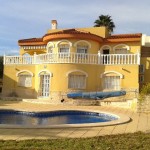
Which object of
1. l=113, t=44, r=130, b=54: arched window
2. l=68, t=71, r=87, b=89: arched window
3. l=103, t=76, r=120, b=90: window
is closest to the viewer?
l=68, t=71, r=87, b=89: arched window

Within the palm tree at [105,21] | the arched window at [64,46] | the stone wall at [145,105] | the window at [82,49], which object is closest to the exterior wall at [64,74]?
the arched window at [64,46]

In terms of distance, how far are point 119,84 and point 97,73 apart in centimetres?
226

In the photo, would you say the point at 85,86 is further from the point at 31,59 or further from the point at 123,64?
the point at 31,59

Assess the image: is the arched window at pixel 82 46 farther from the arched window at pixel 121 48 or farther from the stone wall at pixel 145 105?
the stone wall at pixel 145 105

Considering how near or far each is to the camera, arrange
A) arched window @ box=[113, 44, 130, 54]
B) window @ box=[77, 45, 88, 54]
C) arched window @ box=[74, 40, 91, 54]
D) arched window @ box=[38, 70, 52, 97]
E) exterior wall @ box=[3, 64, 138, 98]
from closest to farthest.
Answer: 1. exterior wall @ box=[3, 64, 138, 98]
2. arched window @ box=[38, 70, 52, 97]
3. arched window @ box=[74, 40, 91, 54]
4. window @ box=[77, 45, 88, 54]
5. arched window @ box=[113, 44, 130, 54]

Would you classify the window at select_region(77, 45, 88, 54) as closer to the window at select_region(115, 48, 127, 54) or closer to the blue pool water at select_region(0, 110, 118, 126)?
the window at select_region(115, 48, 127, 54)

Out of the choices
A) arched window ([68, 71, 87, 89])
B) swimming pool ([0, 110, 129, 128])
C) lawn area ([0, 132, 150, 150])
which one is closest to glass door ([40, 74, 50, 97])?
arched window ([68, 71, 87, 89])

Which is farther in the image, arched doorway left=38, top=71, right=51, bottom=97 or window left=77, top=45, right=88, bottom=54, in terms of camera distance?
window left=77, top=45, right=88, bottom=54

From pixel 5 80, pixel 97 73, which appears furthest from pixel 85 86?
pixel 5 80

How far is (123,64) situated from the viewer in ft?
86.1

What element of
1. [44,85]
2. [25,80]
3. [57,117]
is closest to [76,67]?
[44,85]

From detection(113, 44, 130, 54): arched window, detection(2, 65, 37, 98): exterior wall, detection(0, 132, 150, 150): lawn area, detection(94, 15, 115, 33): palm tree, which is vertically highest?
detection(94, 15, 115, 33): palm tree

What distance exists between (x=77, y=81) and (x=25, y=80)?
5.77 meters

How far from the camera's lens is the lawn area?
27.6ft
